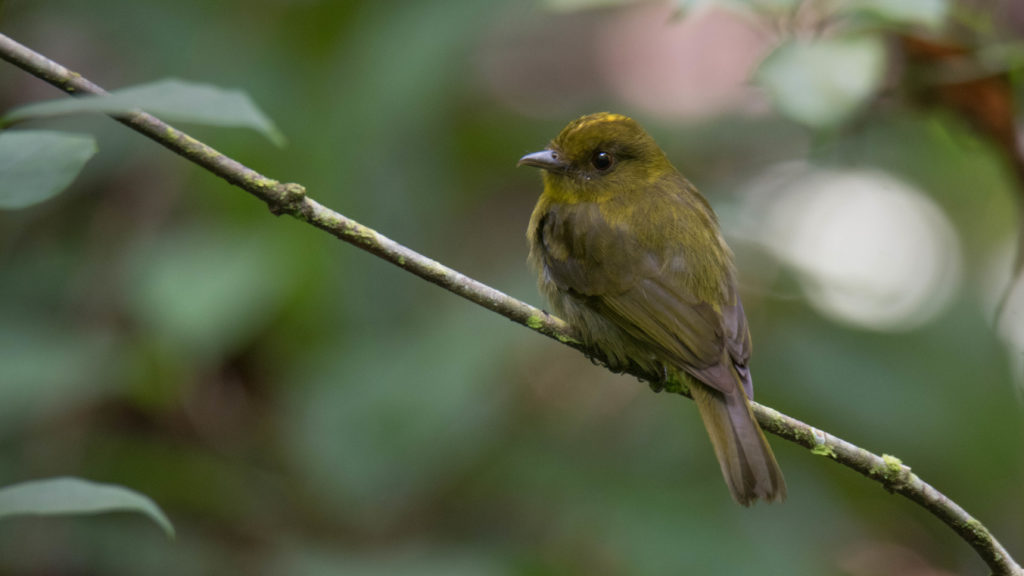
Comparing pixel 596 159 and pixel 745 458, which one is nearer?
pixel 745 458

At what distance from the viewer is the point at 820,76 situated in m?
2.30

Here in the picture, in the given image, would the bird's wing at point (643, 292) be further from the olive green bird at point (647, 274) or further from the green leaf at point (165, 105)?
the green leaf at point (165, 105)

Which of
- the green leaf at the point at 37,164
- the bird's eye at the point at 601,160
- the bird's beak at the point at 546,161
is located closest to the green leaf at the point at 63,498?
the green leaf at the point at 37,164

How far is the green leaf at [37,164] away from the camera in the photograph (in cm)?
125

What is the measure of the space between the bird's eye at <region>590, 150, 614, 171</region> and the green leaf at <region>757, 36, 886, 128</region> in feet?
3.66

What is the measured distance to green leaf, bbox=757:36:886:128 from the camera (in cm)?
223

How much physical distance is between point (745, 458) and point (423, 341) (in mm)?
1132

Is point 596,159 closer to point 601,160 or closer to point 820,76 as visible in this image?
point 601,160

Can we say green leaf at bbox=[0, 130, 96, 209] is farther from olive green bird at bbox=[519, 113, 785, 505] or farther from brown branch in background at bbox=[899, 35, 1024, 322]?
brown branch in background at bbox=[899, 35, 1024, 322]

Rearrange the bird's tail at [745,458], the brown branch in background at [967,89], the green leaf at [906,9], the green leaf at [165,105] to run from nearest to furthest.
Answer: the green leaf at [165,105]
the green leaf at [906,9]
the bird's tail at [745,458]
the brown branch in background at [967,89]

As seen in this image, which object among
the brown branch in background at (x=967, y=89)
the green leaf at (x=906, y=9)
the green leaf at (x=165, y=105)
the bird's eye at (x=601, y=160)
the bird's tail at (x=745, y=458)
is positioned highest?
the brown branch in background at (x=967, y=89)

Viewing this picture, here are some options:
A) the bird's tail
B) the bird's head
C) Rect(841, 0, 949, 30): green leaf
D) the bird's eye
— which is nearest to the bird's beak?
the bird's head

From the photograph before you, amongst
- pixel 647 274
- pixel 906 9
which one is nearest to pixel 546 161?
pixel 647 274

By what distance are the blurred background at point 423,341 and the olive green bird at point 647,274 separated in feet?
1.01
